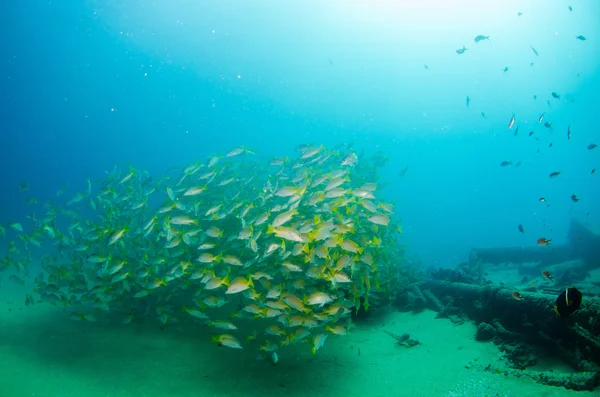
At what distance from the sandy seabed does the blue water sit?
2706 centimetres

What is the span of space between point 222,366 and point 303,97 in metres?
135

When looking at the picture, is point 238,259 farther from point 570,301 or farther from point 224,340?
point 570,301

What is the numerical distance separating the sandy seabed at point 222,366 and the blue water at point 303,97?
88.8ft

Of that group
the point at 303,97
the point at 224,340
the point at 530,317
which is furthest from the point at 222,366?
the point at 303,97

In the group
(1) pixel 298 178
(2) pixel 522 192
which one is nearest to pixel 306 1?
(1) pixel 298 178

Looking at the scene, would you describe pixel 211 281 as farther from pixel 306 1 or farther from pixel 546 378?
pixel 306 1

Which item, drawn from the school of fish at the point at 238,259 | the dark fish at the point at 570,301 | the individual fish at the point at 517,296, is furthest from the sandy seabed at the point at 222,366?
the dark fish at the point at 570,301

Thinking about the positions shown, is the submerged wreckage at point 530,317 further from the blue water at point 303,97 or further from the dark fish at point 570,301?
the blue water at point 303,97

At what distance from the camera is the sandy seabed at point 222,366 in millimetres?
5148

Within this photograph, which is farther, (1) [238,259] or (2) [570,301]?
(1) [238,259]

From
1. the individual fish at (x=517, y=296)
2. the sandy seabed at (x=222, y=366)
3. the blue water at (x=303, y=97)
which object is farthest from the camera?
the blue water at (x=303, y=97)

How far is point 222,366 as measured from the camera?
229 inches

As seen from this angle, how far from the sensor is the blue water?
6500cm

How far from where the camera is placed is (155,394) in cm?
505
